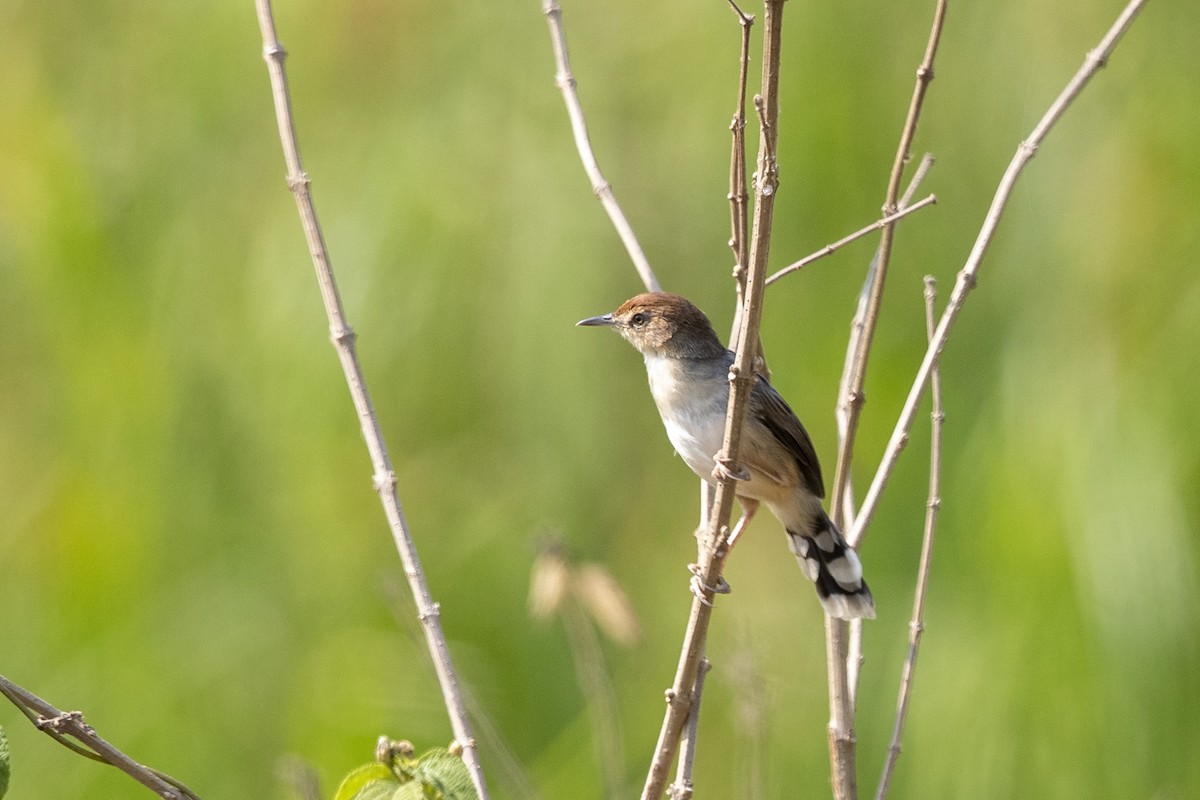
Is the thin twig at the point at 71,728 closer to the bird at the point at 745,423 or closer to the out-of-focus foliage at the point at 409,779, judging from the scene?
the out-of-focus foliage at the point at 409,779

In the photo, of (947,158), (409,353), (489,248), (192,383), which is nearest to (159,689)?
(192,383)

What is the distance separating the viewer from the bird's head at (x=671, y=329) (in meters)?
2.96

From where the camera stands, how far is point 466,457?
455cm

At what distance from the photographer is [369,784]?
1544mm

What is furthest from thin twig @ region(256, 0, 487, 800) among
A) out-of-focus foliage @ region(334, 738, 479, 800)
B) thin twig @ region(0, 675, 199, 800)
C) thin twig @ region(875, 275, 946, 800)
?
thin twig @ region(875, 275, 946, 800)

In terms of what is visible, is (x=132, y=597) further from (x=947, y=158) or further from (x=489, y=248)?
(x=947, y=158)

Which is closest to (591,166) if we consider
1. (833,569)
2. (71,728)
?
(833,569)

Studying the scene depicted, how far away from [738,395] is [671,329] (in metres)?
1.28

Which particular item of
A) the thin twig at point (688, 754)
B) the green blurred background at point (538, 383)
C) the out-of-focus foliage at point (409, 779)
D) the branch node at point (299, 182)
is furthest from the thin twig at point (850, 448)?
the green blurred background at point (538, 383)

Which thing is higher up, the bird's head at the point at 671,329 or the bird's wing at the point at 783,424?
the bird's head at the point at 671,329

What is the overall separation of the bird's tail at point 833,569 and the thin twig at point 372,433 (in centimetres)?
73

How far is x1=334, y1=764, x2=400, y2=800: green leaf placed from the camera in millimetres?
1511

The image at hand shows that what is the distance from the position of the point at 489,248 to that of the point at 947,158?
1.67 meters

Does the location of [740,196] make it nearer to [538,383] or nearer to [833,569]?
[833,569]
